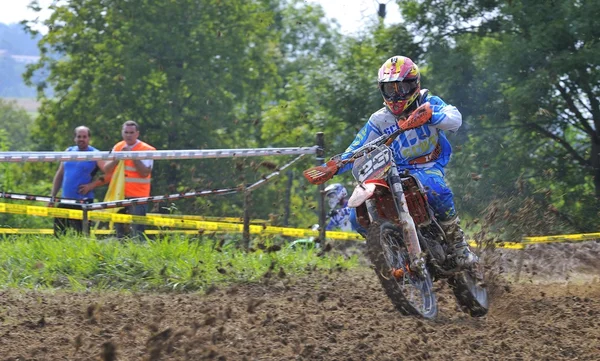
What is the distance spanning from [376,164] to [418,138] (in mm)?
582

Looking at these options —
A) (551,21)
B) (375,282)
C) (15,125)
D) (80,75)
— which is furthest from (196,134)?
(15,125)

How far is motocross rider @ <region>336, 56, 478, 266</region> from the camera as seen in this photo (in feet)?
24.3

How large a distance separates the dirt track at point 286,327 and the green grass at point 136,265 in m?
0.42

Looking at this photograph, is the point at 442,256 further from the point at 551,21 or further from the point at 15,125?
the point at 15,125

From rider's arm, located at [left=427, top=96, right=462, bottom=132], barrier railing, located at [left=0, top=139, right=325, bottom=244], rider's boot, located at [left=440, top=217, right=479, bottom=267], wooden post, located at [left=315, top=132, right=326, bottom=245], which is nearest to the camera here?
rider's arm, located at [left=427, top=96, right=462, bottom=132]

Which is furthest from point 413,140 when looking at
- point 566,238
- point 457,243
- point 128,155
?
point 566,238

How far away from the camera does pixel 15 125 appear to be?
2894 inches

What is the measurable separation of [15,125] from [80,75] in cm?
4152

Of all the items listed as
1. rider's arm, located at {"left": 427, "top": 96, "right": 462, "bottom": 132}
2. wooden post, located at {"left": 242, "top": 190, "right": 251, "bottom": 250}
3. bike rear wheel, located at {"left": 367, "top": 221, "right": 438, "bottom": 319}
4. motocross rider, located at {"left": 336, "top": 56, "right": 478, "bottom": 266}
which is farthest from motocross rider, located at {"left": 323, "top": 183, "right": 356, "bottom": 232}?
rider's arm, located at {"left": 427, "top": 96, "right": 462, "bottom": 132}

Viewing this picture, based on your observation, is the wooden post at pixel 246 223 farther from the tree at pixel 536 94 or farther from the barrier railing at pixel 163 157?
the tree at pixel 536 94

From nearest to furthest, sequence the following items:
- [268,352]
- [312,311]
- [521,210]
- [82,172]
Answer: [268,352]
[312,311]
[521,210]
[82,172]

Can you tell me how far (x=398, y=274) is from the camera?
704 centimetres

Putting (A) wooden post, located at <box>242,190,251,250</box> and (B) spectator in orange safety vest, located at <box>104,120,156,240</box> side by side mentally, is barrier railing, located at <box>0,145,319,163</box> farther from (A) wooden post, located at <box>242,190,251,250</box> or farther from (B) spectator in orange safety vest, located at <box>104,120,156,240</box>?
(B) spectator in orange safety vest, located at <box>104,120,156,240</box>

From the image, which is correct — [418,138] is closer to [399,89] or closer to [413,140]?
[413,140]
